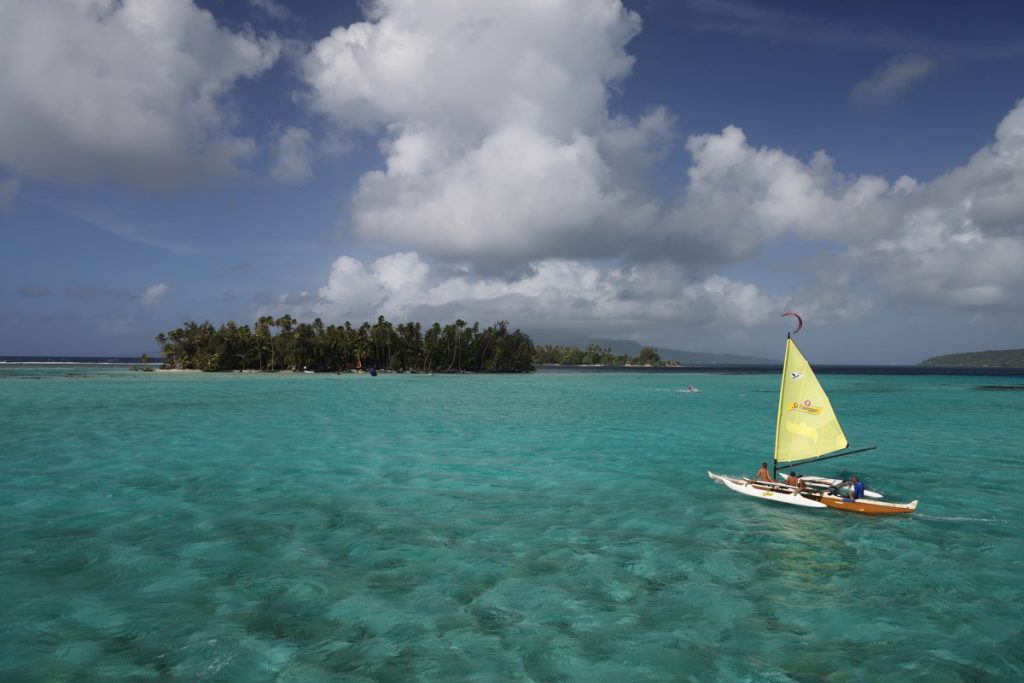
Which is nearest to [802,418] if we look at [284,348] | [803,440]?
[803,440]

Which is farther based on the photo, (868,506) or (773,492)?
(773,492)

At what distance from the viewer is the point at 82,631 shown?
1237 cm

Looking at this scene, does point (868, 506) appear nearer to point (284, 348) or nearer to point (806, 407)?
point (806, 407)

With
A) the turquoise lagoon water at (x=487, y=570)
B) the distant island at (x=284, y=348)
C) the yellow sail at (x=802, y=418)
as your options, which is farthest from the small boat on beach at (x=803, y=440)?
the distant island at (x=284, y=348)

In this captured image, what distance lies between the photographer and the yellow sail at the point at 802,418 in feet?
78.4

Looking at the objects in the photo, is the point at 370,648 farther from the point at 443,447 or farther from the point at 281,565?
the point at 443,447

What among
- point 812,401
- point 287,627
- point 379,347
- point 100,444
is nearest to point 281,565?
point 287,627

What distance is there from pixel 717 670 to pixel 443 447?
2917 centimetres

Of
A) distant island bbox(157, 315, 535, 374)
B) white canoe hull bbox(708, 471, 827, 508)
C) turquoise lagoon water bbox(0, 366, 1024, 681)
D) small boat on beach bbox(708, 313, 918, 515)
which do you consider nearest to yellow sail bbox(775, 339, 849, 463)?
small boat on beach bbox(708, 313, 918, 515)

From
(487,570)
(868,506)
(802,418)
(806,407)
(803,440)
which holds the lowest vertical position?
(487,570)

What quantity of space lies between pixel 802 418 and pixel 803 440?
0.97 m

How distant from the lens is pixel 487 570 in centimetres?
1625

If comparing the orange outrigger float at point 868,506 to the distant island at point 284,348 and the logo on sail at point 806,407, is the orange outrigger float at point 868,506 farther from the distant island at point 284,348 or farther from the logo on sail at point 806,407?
the distant island at point 284,348

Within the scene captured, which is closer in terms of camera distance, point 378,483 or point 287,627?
point 287,627
